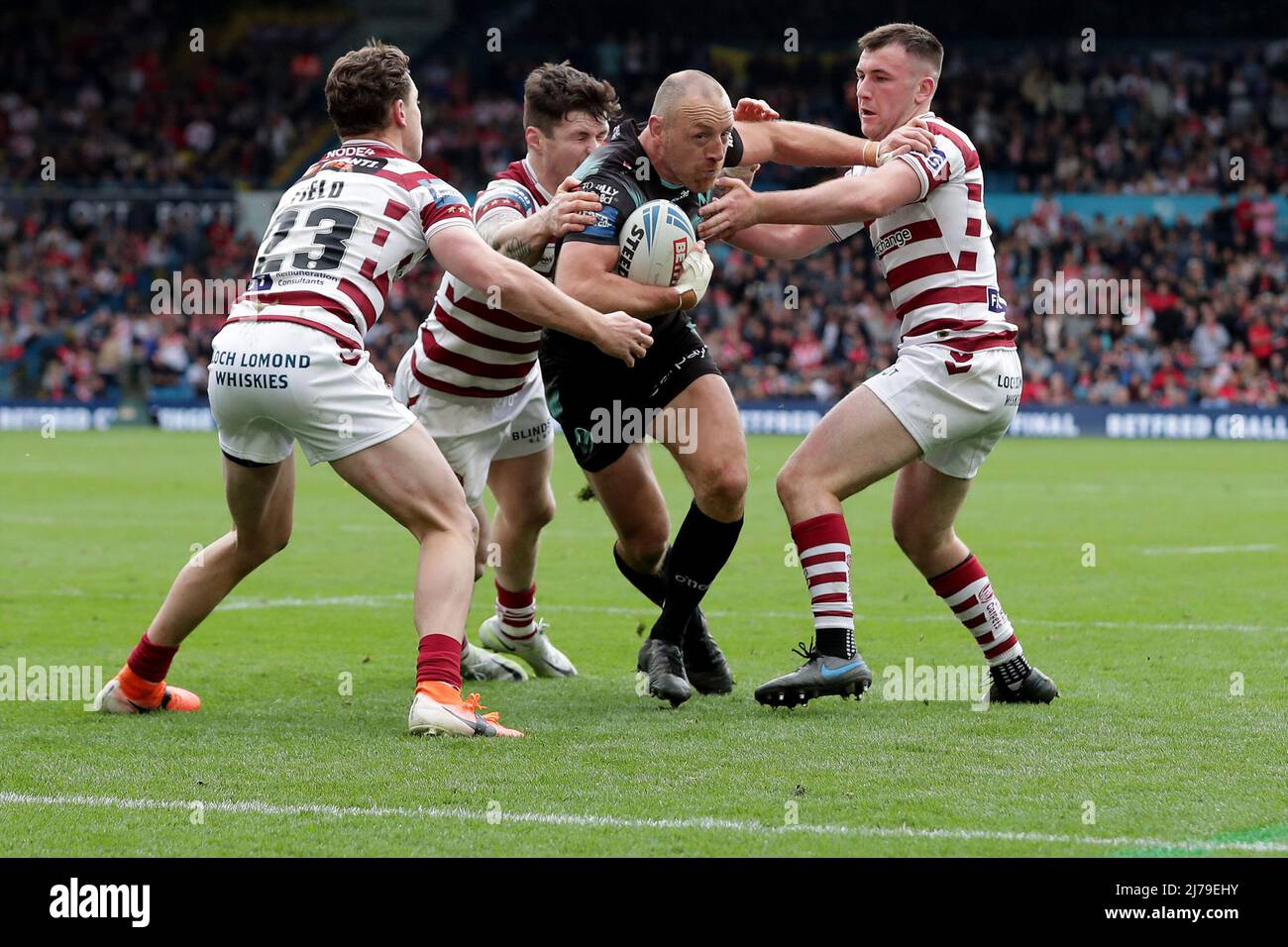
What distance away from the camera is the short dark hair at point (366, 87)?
6043 mm

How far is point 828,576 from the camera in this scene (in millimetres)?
6273

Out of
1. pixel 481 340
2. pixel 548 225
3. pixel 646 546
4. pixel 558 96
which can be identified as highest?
pixel 558 96

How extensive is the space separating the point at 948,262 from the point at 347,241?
2245mm

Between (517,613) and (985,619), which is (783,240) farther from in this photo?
(517,613)

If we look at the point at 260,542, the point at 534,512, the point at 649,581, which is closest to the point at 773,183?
the point at 534,512

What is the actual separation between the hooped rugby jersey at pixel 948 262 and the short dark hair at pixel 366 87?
1834mm

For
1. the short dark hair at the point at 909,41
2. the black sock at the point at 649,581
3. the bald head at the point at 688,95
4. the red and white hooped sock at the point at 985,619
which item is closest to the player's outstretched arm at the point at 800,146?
the short dark hair at the point at 909,41

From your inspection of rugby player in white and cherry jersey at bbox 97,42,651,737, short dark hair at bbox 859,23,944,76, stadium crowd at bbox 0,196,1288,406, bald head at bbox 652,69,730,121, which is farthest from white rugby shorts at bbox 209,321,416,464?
stadium crowd at bbox 0,196,1288,406

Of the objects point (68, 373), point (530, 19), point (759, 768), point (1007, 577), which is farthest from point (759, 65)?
point (759, 768)

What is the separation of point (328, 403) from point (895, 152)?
7.50 ft

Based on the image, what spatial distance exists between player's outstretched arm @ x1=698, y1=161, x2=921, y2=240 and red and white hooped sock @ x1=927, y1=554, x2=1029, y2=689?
1.43 m

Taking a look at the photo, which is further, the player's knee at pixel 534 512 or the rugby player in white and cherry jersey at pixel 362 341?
the player's knee at pixel 534 512

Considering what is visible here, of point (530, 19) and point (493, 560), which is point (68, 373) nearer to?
point (530, 19)

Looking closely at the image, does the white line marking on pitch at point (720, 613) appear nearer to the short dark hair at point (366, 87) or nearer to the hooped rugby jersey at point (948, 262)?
the hooped rugby jersey at point (948, 262)
